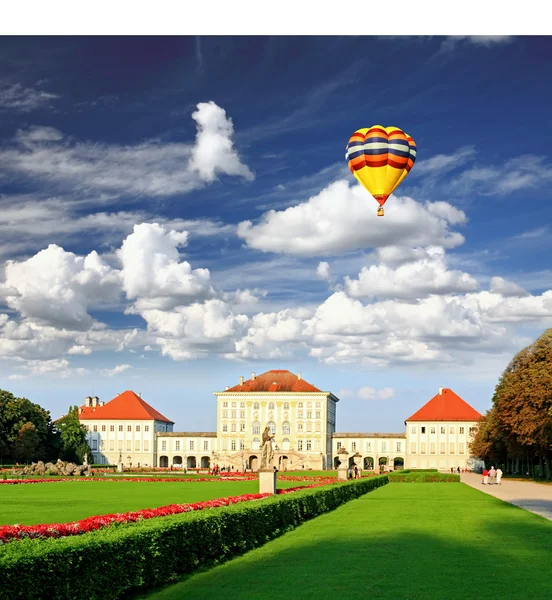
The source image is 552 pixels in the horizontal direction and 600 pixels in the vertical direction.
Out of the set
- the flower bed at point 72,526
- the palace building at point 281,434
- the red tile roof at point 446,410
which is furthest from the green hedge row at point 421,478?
the red tile roof at point 446,410

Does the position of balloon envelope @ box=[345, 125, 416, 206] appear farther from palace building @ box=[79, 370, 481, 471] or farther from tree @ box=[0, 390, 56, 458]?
palace building @ box=[79, 370, 481, 471]

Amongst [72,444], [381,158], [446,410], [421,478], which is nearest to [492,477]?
[421,478]

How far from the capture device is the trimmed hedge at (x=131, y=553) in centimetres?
→ 719

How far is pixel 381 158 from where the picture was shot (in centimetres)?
2866

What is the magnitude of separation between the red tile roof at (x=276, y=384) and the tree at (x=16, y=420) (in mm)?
30082

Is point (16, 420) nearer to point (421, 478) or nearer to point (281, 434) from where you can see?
point (421, 478)

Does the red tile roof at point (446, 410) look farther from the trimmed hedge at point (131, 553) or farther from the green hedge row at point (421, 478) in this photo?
the trimmed hedge at point (131, 553)

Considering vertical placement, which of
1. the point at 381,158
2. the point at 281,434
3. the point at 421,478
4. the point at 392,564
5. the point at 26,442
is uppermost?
the point at 381,158

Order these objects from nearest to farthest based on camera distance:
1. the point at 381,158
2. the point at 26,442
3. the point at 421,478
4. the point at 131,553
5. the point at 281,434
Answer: the point at 131,553 → the point at 381,158 → the point at 421,478 → the point at 26,442 → the point at 281,434

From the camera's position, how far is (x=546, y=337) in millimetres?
47469

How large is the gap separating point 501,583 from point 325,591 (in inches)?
92.6

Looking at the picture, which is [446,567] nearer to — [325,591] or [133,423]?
[325,591]

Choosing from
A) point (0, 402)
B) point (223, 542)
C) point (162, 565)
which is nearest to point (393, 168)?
point (223, 542)

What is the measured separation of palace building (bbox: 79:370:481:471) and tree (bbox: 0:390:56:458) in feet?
78.2
